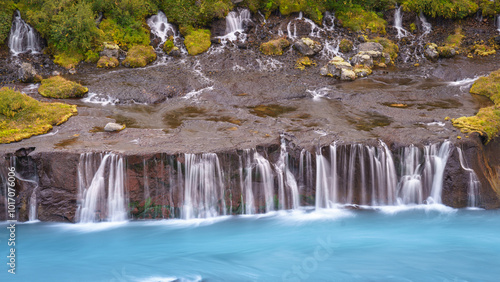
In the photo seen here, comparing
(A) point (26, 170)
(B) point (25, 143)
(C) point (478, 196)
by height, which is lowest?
(C) point (478, 196)

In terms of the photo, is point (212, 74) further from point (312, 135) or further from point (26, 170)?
point (26, 170)

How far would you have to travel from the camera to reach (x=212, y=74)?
2039 cm

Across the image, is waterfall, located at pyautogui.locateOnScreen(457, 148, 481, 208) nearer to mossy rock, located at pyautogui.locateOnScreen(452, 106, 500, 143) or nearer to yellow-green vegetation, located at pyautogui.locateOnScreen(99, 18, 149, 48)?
mossy rock, located at pyautogui.locateOnScreen(452, 106, 500, 143)

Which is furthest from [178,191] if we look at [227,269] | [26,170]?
[26,170]

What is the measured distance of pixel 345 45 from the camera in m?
23.0

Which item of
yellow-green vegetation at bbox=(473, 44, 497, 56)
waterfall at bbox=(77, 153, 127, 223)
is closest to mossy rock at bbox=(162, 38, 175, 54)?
waterfall at bbox=(77, 153, 127, 223)

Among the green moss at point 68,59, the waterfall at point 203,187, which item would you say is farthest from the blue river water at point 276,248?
the green moss at point 68,59

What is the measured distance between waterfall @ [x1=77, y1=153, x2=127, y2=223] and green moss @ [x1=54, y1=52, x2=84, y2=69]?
1034cm

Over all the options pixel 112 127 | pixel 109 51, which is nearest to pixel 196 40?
pixel 109 51

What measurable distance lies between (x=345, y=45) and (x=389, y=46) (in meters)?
2.41

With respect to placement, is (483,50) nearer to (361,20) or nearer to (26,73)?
(361,20)

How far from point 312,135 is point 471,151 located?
4.85 m

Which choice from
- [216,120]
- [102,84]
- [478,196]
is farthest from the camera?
[102,84]

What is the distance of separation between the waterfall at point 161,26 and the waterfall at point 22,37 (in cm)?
599
